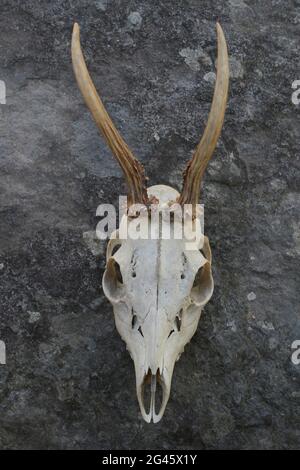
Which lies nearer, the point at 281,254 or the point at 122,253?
the point at 122,253

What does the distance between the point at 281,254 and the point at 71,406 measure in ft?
2.25

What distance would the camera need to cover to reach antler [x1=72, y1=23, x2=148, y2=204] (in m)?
2.13

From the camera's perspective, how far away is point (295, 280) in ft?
8.43

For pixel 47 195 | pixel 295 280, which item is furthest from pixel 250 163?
pixel 47 195

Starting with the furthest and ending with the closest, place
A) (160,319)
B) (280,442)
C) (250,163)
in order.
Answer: (250,163), (280,442), (160,319)

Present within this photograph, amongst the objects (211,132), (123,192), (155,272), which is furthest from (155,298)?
(123,192)

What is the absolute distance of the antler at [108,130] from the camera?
2.13 metres

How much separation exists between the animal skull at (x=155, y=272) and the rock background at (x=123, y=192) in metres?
0.29

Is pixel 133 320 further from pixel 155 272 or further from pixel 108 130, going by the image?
pixel 108 130

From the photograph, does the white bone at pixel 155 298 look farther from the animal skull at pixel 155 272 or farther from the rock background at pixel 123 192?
the rock background at pixel 123 192

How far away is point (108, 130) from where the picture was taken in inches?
86.7

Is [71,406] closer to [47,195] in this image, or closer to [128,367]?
[128,367]

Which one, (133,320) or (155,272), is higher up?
(155,272)

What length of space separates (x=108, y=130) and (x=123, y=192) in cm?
45
